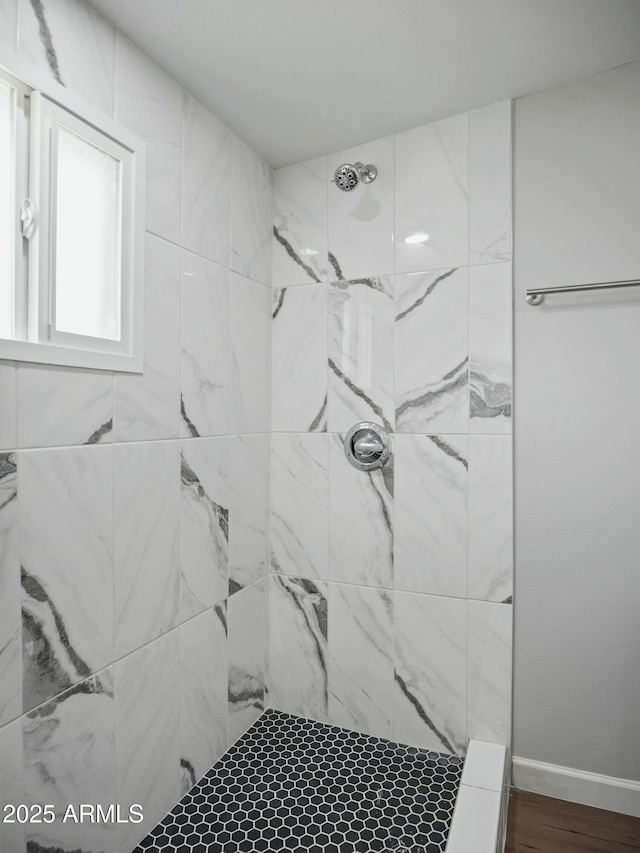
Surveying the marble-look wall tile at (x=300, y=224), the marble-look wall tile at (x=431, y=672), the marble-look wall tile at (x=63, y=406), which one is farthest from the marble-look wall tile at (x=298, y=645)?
the marble-look wall tile at (x=300, y=224)

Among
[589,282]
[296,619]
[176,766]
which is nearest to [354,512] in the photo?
[296,619]

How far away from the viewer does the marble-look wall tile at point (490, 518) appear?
67.8 inches

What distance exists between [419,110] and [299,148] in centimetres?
44

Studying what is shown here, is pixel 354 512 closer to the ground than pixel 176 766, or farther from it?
farther from it

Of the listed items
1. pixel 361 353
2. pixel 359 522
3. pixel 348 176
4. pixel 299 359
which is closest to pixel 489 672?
pixel 359 522

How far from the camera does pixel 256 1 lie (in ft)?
4.22

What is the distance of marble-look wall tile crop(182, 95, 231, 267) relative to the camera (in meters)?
1.61

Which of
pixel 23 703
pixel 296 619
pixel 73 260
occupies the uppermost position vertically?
pixel 73 260

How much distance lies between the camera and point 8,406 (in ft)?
3.52

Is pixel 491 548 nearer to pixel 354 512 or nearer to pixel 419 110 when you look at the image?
pixel 354 512

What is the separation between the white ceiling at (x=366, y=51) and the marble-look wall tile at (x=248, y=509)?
1085mm

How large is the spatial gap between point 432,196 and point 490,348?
553 millimetres

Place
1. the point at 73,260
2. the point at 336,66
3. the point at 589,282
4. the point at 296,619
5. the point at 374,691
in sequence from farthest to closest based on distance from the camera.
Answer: the point at 296,619, the point at 374,691, the point at 589,282, the point at 336,66, the point at 73,260

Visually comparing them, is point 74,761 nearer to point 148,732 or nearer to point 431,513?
point 148,732
